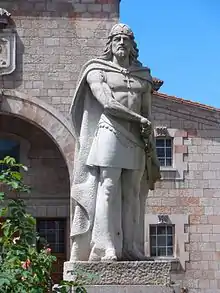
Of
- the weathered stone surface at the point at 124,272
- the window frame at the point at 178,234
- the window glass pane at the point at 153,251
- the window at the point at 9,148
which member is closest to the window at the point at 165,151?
the window frame at the point at 178,234

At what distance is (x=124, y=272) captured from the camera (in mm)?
5621

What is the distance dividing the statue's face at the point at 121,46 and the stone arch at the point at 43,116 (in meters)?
8.62

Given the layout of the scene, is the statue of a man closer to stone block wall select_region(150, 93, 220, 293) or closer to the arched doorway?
the arched doorway

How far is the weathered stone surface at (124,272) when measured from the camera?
5.57 metres

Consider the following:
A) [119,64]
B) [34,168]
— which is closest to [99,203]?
[119,64]

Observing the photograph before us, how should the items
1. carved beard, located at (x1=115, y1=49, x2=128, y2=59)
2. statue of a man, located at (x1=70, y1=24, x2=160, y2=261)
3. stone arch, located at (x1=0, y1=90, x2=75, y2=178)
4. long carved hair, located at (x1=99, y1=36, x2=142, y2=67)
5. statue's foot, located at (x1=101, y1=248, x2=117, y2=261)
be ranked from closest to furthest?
statue's foot, located at (x1=101, y1=248, x2=117, y2=261) → statue of a man, located at (x1=70, y1=24, x2=160, y2=261) → carved beard, located at (x1=115, y1=49, x2=128, y2=59) → long carved hair, located at (x1=99, y1=36, x2=142, y2=67) → stone arch, located at (x1=0, y1=90, x2=75, y2=178)

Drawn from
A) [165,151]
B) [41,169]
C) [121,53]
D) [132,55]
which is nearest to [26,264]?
[121,53]

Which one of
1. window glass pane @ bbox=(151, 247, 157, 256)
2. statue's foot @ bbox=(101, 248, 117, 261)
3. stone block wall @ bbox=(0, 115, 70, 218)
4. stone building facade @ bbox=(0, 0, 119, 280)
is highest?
stone building facade @ bbox=(0, 0, 119, 280)

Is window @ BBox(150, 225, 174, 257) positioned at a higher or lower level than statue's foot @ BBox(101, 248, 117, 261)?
higher

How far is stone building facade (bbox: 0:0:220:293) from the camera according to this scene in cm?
1527

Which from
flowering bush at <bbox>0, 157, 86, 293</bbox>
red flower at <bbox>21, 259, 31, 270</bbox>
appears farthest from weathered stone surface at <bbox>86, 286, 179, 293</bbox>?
red flower at <bbox>21, 259, 31, 270</bbox>

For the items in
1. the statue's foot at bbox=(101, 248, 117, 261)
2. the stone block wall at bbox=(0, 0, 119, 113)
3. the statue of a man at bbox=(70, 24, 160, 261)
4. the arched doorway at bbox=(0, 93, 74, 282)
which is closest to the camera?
the statue's foot at bbox=(101, 248, 117, 261)

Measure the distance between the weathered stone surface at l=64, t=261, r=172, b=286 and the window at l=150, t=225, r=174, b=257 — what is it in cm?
1106

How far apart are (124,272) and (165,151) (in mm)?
11656
